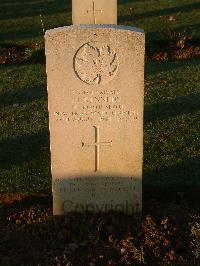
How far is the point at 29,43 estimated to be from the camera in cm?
1410

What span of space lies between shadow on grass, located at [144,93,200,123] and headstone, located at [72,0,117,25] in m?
2.94

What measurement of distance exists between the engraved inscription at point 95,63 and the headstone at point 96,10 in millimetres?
6608

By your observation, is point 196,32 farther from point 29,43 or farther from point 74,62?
point 74,62

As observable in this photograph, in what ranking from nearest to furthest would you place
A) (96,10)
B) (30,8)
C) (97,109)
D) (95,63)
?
(95,63) < (97,109) < (96,10) < (30,8)

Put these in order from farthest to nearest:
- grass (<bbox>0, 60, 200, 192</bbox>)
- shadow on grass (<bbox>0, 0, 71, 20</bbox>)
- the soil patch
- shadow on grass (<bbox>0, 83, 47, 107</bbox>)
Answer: shadow on grass (<bbox>0, 0, 71, 20</bbox>) → shadow on grass (<bbox>0, 83, 47, 107</bbox>) → grass (<bbox>0, 60, 200, 192</bbox>) → the soil patch

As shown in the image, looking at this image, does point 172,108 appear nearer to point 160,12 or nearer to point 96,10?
point 96,10

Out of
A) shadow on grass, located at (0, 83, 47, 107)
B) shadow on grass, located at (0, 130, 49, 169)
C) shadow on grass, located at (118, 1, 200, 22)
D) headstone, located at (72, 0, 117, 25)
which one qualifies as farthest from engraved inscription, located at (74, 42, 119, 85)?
shadow on grass, located at (118, 1, 200, 22)

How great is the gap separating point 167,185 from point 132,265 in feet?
6.06

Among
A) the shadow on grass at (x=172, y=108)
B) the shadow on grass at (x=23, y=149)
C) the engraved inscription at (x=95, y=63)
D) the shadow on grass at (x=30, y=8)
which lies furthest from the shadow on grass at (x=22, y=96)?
the shadow on grass at (x=30, y=8)

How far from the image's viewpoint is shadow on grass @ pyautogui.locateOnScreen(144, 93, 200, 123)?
9.05m

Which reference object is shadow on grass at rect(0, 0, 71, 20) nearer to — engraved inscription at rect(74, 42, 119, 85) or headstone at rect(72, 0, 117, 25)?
headstone at rect(72, 0, 117, 25)

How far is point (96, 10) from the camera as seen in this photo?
37.4 feet

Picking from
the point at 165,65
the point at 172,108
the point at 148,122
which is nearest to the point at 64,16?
the point at 165,65

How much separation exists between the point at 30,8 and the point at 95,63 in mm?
14488
